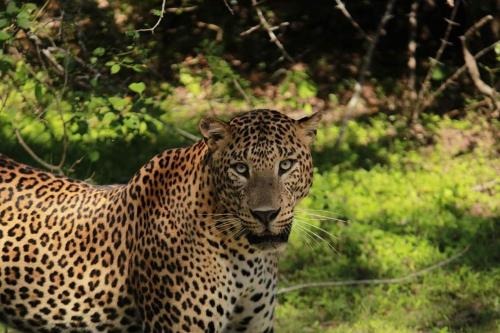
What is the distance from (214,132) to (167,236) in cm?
58

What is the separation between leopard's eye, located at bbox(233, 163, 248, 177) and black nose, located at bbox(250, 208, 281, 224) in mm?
198

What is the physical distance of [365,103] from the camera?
1223cm

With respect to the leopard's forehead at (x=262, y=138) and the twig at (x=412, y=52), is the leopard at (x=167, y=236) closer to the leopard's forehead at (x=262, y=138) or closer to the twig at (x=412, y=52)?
the leopard's forehead at (x=262, y=138)

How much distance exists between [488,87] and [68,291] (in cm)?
626

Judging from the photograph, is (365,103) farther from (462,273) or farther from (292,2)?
(462,273)

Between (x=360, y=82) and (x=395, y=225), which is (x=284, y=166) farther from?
(x=360, y=82)

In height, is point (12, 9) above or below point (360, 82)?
above

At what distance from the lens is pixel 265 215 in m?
5.61

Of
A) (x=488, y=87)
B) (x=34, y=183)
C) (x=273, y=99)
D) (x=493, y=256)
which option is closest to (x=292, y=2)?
(x=273, y=99)

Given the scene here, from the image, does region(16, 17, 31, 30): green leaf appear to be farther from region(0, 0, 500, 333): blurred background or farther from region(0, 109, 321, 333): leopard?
region(0, 109, 321, 333): leopard

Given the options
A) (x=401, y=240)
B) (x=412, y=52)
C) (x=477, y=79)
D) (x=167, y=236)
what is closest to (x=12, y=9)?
(x=167, y=236)

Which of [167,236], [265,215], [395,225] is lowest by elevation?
[395,225]

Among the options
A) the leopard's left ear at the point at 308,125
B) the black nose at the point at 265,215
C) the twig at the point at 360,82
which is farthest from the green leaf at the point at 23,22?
the twig at the point at 360,82

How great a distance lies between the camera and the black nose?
18.4 feet
